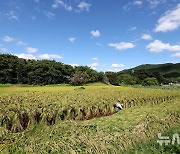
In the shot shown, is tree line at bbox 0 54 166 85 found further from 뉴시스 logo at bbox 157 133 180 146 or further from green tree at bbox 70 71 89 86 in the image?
뉴시스 logo at bbox 157 133 180 146

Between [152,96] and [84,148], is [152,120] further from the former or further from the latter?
[152,96]

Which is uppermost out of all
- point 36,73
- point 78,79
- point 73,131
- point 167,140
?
point 36,73

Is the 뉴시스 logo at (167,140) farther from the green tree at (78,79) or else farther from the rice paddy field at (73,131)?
the green tree at (78,79)

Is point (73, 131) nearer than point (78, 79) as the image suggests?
Yes

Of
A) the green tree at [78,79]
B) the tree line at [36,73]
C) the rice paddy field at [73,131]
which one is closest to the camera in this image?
the rice paddy field at [73,131]

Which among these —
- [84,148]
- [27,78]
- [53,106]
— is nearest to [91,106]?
[53,106]

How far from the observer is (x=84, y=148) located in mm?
3834

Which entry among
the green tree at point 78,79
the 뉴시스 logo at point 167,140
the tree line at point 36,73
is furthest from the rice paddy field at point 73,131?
the tree line at point 36,73

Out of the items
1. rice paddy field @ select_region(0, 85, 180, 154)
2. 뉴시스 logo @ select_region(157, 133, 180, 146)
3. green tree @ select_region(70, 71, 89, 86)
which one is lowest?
뉴시스 logo @ select_region(157, 133, 180, 146)

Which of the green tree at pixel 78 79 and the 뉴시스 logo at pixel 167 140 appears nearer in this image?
the 뉴시스 logo at pixel 167 140

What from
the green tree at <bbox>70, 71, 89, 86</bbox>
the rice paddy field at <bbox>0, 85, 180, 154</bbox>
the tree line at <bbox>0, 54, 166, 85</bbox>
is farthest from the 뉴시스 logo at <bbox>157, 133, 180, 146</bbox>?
the tree line at <bbox>0, 54, 166, 85</bbox>

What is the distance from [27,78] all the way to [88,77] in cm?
1519

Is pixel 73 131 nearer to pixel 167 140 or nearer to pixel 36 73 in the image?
pixel 167 140

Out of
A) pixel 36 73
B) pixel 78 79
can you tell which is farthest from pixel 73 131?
pixel 36 73
